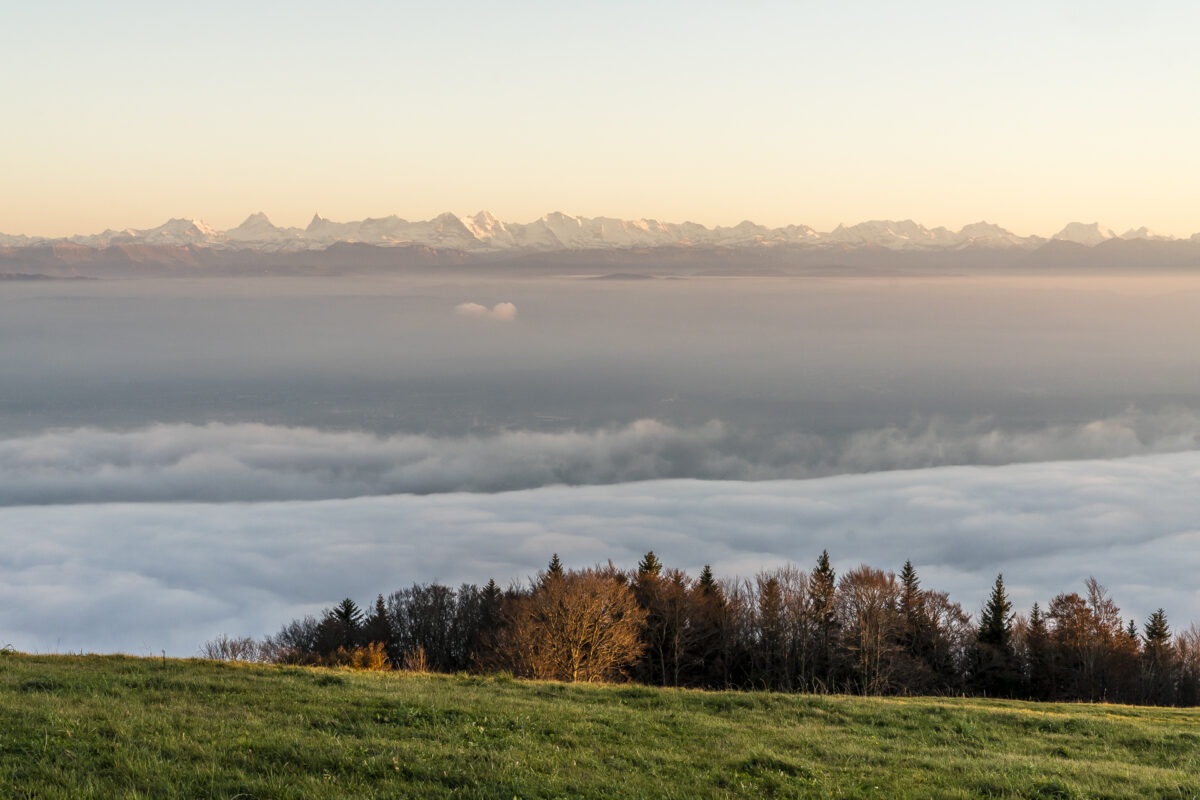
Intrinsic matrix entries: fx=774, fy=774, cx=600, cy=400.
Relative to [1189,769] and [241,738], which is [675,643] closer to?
[1189,769]

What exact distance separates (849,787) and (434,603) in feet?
320

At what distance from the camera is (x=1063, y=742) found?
722 inches

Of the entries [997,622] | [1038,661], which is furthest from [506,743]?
[997,622]

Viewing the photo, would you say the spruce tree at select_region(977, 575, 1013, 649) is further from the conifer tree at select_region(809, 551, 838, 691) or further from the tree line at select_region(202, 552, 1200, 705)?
the conifer tree at select_region(809, 551, 838, 691)

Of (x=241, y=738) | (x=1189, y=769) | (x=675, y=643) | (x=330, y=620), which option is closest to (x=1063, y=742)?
(x=1189, y=769)

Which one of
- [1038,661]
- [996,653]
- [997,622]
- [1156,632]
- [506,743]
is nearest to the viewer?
[506,743]

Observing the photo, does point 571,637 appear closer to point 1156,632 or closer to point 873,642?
point 873,642

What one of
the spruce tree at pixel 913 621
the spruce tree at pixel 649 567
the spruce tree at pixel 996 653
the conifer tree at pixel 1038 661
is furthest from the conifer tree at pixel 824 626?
the conifer tree at pixel 1038 661

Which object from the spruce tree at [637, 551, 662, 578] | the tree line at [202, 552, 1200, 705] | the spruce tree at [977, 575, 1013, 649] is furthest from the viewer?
the spruce tree at [637, 551, 662, 578]

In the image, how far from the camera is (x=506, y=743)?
44.4 feet

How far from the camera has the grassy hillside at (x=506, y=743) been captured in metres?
10.8

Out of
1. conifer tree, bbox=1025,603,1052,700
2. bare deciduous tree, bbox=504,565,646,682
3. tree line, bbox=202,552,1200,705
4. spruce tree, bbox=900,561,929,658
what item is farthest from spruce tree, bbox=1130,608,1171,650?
bare deciduous tree, bbox=504,565,646,682

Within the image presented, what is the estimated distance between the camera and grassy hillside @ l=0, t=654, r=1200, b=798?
35.5 feet

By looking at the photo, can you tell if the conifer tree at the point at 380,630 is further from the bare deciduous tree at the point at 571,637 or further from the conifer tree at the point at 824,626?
the conifer tree at the point at 824,626
